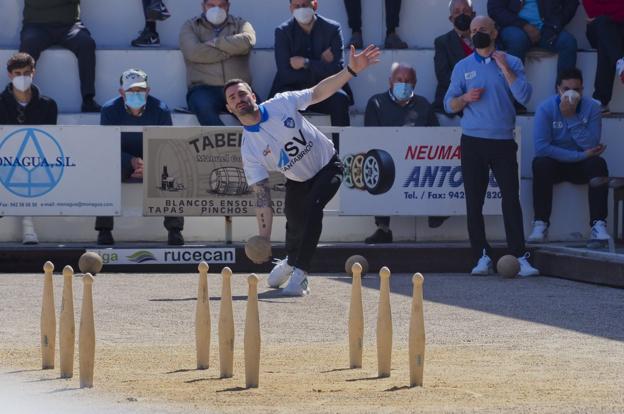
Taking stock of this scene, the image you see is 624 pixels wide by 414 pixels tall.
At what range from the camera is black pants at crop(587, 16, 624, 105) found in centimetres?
1692

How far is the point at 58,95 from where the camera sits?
1748cm

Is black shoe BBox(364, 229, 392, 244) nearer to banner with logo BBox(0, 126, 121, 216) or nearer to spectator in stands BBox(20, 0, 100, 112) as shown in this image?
banner with logo BBox(0, 126, 121, 216)

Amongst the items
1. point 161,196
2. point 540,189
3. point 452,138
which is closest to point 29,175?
point 161,196

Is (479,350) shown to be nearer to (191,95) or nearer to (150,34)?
(191,95)

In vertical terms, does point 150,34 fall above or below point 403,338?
above

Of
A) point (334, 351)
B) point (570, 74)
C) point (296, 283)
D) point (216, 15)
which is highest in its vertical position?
point (216, 15)

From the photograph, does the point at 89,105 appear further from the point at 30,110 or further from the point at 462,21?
the point at 462,21

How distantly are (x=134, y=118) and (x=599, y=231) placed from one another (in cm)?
514

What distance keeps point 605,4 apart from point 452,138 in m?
2.99

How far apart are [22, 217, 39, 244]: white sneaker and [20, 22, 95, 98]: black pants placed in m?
2.14

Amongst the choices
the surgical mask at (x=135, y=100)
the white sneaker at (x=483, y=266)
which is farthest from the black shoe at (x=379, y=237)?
the surgical mask at (x=135, y=100)

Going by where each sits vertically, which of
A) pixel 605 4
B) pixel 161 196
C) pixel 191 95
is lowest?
pixel 161 196

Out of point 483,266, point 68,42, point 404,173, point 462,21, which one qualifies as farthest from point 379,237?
point 68,42

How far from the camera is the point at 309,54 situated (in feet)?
54.3
